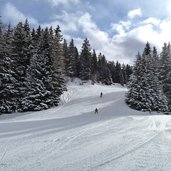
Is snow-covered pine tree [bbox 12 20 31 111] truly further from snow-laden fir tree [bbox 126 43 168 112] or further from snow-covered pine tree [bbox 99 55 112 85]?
snow-covered pine tree [bbox 99 55 112 85]

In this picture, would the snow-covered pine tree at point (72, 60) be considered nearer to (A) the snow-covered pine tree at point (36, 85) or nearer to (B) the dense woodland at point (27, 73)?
(B) the dense woodland at point (27, 73)

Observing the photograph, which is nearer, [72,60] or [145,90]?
[145,90]

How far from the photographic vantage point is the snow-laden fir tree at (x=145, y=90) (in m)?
45.9

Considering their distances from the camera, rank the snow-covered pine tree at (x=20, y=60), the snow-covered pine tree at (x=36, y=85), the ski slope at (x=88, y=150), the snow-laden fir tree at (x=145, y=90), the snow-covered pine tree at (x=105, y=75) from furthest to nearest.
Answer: the snow-covered pine tree at (x=105, y=75) → the snow-laden fir tree at (x=145, y=90) → the snow-covered pine tree at (x=20, y=60) → the snow-covered pine tree at (x=36, y=85) → the ski slope at (x=88, y=150)

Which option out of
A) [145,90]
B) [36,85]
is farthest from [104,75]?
[36,85]

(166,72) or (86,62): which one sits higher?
(86,62)

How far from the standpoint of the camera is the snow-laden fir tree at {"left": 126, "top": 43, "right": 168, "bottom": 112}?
151ft

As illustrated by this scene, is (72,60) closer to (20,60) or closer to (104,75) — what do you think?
(104,75)

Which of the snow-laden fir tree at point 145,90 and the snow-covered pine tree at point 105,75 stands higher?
the snow-covered pine tree at point 105,75

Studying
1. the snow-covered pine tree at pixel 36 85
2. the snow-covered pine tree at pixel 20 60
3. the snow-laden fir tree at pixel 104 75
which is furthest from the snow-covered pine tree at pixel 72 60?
the snow-covered pine tree at pixel 36 85

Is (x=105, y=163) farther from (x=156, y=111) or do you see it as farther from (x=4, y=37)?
(x=156, y=111)

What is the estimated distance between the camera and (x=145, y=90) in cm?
4666

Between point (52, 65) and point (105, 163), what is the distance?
33348 millimetres

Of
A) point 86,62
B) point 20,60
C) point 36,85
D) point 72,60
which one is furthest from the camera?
point 72,60
